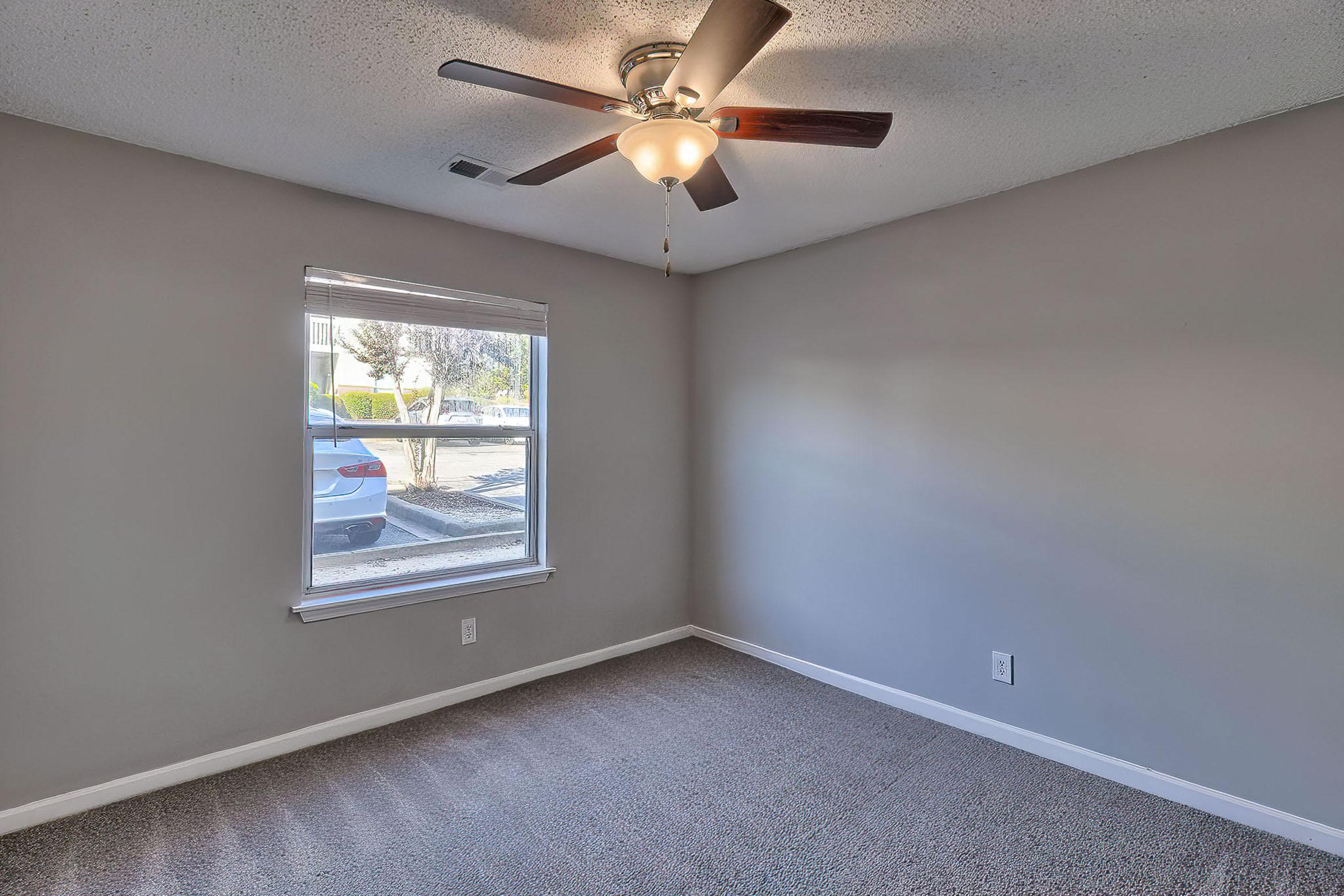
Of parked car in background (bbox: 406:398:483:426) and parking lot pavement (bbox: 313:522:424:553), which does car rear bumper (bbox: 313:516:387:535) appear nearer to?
parking lot pavement (bbox: 313:522:424:553)

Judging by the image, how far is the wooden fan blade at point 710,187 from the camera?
192cm

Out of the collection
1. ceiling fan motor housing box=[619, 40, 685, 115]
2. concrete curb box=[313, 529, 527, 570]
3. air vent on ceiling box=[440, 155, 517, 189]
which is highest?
air vent on ceiling box=[440, 155, 517, 189]

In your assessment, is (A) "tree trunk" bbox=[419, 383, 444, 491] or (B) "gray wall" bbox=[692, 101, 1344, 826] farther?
(A) "tree trunk" bbox=[419, 383, 444, 491]

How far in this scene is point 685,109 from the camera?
1.66 metres

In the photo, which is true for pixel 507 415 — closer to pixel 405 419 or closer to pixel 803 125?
pixel 405 419

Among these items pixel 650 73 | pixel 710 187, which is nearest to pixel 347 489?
pixel 710 187

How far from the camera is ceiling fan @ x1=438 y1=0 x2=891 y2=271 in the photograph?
1.39 m

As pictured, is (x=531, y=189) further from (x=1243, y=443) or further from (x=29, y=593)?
(x=1243, y=443)

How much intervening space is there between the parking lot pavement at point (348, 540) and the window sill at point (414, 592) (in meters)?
0.19

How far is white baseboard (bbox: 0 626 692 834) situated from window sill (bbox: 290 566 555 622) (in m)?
0.44

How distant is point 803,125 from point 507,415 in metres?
2.19

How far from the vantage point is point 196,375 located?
2418 millimetres

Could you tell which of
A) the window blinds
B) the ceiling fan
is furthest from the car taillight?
the ceiling fan

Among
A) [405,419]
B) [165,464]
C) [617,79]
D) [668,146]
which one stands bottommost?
[165,464]
